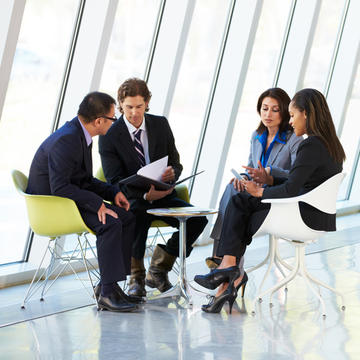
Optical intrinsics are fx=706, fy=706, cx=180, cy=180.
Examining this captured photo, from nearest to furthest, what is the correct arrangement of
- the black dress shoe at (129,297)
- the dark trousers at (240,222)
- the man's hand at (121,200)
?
the black dress shoe at (129,297) < the dark trousers at (240,222) < the man's hand at (121,200)

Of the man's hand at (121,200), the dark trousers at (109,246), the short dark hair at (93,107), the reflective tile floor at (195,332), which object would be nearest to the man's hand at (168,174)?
the man's hand at (121,200)

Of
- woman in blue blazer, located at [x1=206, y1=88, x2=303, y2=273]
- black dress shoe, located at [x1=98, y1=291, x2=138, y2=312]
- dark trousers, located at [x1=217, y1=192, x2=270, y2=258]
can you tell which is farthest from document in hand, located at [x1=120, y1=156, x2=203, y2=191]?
black dress shoe, located at [x1=98, y1=291, x2=138, y2=312]

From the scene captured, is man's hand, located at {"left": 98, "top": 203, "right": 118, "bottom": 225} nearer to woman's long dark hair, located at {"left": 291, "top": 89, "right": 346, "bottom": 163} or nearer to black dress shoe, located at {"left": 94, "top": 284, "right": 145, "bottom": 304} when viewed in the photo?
black dress shoe, located at {"left": 94, "top": 284, "right": 145, "bottom": 304}

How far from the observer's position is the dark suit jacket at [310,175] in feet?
14.7

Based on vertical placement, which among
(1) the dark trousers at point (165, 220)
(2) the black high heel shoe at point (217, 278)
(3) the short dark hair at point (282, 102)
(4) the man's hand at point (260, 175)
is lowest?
(2) the black high heel shoe at point (217, 278)

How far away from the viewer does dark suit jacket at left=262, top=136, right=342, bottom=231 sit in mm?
4477

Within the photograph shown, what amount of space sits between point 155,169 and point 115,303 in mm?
922

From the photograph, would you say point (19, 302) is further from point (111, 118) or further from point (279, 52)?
point (279, 52)

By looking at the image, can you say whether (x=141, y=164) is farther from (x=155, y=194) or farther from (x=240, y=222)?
(x=240, y=222)

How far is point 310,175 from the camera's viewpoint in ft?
14.8

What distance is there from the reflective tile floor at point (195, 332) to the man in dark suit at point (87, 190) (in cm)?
23

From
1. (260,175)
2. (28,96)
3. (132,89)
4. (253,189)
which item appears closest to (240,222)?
(253,189)

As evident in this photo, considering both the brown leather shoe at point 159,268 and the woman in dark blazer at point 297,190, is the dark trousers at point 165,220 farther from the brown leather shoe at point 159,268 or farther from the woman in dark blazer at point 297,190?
the woman in dark blazer at point 297,190

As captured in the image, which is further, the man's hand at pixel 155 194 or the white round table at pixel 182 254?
the man's hand at pixel 155 194
